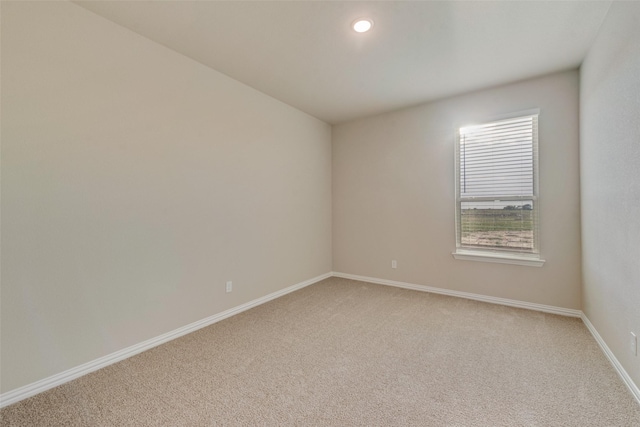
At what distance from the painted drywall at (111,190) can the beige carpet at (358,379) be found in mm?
393

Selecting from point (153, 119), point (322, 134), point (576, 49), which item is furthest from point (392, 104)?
point (153, 119)

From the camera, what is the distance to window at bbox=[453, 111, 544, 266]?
3.20 m

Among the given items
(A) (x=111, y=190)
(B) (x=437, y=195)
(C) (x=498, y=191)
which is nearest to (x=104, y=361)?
(A) (x=111, y=190)

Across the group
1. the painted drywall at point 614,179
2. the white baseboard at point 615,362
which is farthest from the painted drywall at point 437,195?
the white baseboard at point 615,362

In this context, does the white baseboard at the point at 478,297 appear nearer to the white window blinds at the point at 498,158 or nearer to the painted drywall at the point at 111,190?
the white window blinds at the point at 498,158

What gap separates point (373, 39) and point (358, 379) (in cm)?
269

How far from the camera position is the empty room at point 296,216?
173 centimetres

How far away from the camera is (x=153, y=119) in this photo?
2398 millimetres

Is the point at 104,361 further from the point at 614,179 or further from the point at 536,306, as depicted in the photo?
the point at 536,306

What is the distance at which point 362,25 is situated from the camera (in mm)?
2176

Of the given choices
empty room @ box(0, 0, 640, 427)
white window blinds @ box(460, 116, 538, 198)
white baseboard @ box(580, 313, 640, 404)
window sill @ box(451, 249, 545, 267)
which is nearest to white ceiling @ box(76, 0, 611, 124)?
empty room @ box(0, 0, 640, 427)

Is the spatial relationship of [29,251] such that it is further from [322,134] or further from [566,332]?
[566,332]

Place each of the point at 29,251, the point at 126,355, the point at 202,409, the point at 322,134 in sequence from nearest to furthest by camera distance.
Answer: the point at 202,409 → the point at 29,251 → the point at 126,355 → the point at 322,134

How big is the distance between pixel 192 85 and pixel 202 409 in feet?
8.81
